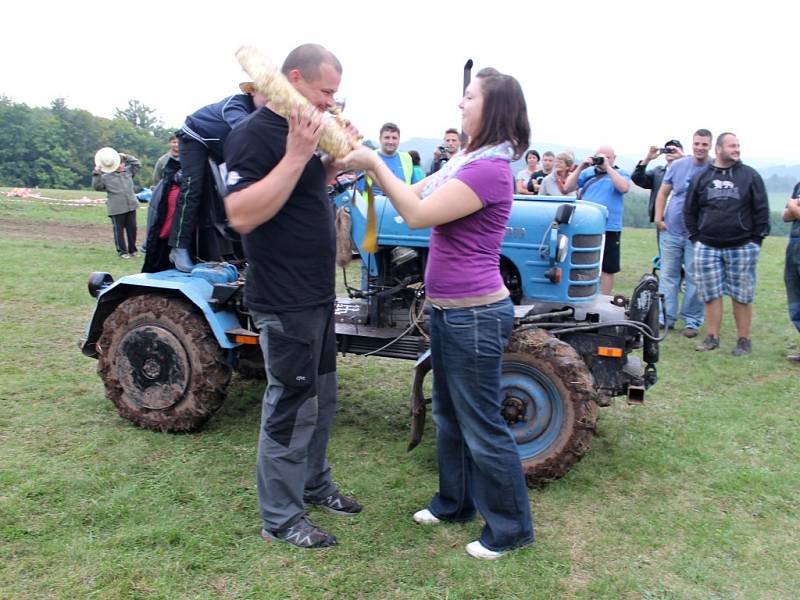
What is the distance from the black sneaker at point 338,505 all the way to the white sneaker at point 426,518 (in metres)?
0.31

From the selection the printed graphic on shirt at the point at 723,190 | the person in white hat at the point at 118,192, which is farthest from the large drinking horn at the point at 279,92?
the person in white hat at the point at 118,192

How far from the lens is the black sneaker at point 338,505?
349 centimetres

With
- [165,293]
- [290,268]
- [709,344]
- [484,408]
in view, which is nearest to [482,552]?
[484,408]

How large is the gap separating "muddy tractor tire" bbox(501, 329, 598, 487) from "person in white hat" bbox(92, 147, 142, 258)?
9150mm

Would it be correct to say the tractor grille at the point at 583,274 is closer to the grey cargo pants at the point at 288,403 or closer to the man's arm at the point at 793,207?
the grey cargo pants at the point at 288,403

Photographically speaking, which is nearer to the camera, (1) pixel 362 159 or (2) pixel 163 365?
(1) pixel 362 159

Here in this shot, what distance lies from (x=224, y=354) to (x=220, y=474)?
32.2 inches

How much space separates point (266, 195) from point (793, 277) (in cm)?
616

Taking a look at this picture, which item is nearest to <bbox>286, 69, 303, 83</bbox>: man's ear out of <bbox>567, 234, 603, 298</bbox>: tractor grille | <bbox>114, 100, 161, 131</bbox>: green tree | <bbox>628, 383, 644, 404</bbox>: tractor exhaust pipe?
<bbox>567, 234, 603, 298</bbox>: tractor grille

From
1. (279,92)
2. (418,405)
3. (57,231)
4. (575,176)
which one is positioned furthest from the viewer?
(57,231)

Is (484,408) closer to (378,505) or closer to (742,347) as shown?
(378,505)

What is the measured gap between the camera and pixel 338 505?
3506mm

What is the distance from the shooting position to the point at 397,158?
557 cm

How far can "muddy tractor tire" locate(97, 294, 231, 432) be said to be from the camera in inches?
169
